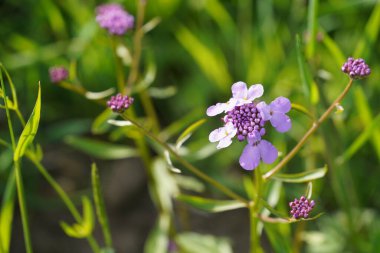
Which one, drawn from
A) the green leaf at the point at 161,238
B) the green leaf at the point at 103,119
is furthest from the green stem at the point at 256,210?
the green leaf at the point at 161,238

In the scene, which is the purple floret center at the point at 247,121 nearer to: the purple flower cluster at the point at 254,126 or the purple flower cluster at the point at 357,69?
the purple flower cluster at the point at 254,126

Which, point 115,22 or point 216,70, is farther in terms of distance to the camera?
point 216,70

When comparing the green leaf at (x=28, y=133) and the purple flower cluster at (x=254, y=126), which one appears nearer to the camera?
the purple flower cluster at (x=254, y=126)

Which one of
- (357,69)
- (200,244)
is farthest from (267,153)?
(200,244)

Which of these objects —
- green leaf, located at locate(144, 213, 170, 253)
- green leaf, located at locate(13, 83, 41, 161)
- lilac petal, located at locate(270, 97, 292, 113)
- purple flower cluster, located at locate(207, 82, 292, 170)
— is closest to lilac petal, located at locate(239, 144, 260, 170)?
purple flower cluster, located at locate(207, 82, 292, 170)

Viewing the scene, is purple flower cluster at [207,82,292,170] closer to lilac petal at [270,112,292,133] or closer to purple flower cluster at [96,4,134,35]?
lilac petal at [270,112,292,133]

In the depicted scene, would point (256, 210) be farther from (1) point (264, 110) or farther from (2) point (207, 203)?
(1) point (264, 110)

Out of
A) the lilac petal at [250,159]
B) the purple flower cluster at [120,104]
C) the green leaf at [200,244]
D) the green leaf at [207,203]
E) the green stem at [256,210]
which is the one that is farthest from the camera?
the green leaf at [200,244]
